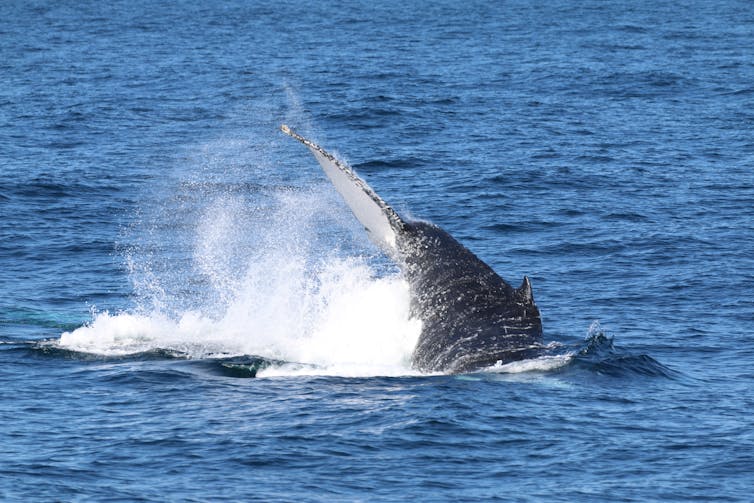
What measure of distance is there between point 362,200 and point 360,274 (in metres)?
6.25

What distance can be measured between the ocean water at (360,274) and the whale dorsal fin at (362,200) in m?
1.79

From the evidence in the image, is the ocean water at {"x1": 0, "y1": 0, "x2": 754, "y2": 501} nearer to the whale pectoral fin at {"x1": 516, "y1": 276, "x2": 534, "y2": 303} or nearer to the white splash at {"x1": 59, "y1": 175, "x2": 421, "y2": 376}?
the white splash at {"x1": 59, "y1": 175, "x2": 421, "y2": 376}

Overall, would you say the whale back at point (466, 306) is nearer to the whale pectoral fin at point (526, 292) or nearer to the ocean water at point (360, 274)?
the whale pectoral fin at point (526, 292)

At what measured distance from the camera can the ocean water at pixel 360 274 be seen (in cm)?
1784

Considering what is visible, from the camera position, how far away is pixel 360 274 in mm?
24844

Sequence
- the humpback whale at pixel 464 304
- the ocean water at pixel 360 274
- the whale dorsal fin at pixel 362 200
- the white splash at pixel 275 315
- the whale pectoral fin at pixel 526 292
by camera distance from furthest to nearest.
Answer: the white splash at pixel 275 315 < the humpback whale at pixel 464 304 < the whale pectoral fin at pixel 526 292 < the whale dorsal fin at pixel 362 200 < the ocean water at pixel 360 274

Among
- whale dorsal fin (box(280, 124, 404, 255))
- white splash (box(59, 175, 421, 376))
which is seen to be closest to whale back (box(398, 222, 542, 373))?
whale dorsal fin (box(280, 124, 404, 255))

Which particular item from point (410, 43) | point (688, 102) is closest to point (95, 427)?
point (688, 102)

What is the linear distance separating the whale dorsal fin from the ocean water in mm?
1793

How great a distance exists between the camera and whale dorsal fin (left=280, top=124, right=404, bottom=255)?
720 inches

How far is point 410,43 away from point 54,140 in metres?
31.8

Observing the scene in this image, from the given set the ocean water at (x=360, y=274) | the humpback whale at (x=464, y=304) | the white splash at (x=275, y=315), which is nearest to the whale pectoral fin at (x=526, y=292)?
the humpback whale at (x=464, y=304)

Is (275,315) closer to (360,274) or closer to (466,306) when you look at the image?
(360,274)

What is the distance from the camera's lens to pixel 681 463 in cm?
1773
